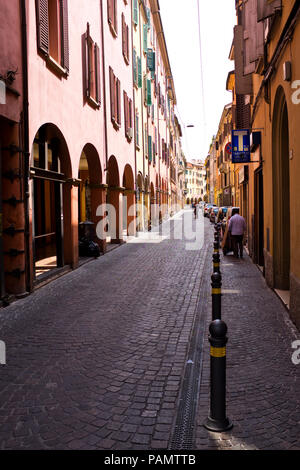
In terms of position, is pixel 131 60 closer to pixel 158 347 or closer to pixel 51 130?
pixel 51 130

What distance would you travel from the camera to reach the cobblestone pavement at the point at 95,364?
11.0 feet

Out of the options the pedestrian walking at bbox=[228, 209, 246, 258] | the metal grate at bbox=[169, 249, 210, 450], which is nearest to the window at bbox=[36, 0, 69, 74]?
the pedestrian walking at bbox=[228, 209, 246, 258]

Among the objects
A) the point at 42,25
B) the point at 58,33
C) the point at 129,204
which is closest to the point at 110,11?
the point at 58,33

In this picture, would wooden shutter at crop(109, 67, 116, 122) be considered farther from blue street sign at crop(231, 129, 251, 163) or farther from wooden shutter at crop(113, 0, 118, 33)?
blue street sign at crop(231, 129, 251, 163)

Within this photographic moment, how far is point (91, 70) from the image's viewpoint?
1370 cm

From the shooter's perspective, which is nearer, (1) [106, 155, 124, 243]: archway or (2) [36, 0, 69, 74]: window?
(2) [36, 0, 69, 74]: window

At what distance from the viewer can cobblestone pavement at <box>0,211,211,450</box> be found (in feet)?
11.0

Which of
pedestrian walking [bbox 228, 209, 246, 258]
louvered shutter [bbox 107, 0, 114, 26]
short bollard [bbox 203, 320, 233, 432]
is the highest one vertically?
louvered shutter [bbox 107, 0, 114, 26]

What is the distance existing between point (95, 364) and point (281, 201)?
4986 millimetres

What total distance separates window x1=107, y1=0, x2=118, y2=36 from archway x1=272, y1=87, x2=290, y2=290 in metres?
11.0

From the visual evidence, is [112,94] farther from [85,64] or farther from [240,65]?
Result: [240,65]

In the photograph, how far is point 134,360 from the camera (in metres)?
4.88

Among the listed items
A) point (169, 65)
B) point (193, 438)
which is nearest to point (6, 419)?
point (193, 438)

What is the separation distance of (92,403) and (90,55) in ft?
40.4
